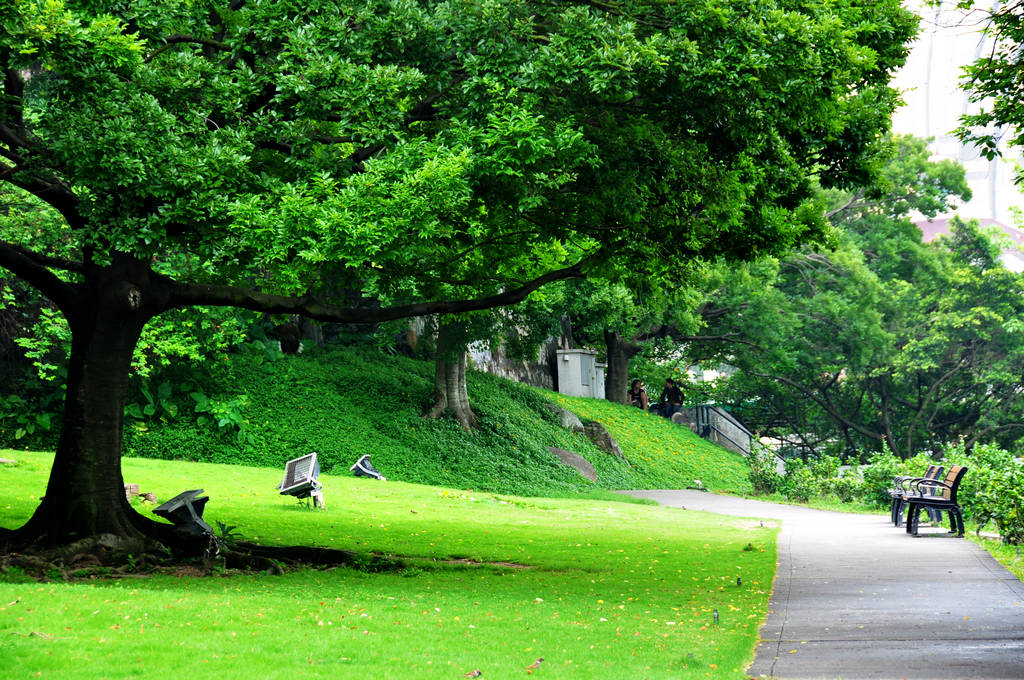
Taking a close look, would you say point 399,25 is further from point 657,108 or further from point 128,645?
point 128,645

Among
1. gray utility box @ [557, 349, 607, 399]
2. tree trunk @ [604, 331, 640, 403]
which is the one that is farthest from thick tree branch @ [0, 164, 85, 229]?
tree trunk @ [604, 331, 640, 403]

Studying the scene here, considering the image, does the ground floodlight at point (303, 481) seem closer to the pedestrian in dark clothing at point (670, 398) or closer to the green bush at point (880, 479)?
the green bush at point (880, 479)

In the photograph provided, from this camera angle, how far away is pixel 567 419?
102ft

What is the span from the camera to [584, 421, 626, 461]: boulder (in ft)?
100

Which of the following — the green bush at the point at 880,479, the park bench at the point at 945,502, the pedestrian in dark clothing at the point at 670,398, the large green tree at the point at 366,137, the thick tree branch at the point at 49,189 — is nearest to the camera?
the large green tree at the point at 366,137

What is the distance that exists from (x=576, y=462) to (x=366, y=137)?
17.9m

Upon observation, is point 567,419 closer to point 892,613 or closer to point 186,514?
point 186,514

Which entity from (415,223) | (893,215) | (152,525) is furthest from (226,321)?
(893,215)

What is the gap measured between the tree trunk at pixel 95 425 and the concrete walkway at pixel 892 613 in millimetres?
6923

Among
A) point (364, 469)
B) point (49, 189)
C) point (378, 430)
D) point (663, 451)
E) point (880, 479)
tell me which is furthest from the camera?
point (663, 451)

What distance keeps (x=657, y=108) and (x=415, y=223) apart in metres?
3.08

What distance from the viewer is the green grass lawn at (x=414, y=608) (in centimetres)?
634

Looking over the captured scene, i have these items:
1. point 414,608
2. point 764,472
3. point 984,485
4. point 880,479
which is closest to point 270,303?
point 414,608

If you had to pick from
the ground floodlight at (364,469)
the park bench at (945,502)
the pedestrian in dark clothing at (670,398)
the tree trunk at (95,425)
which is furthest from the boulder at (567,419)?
the tree trunk at (95,425)
